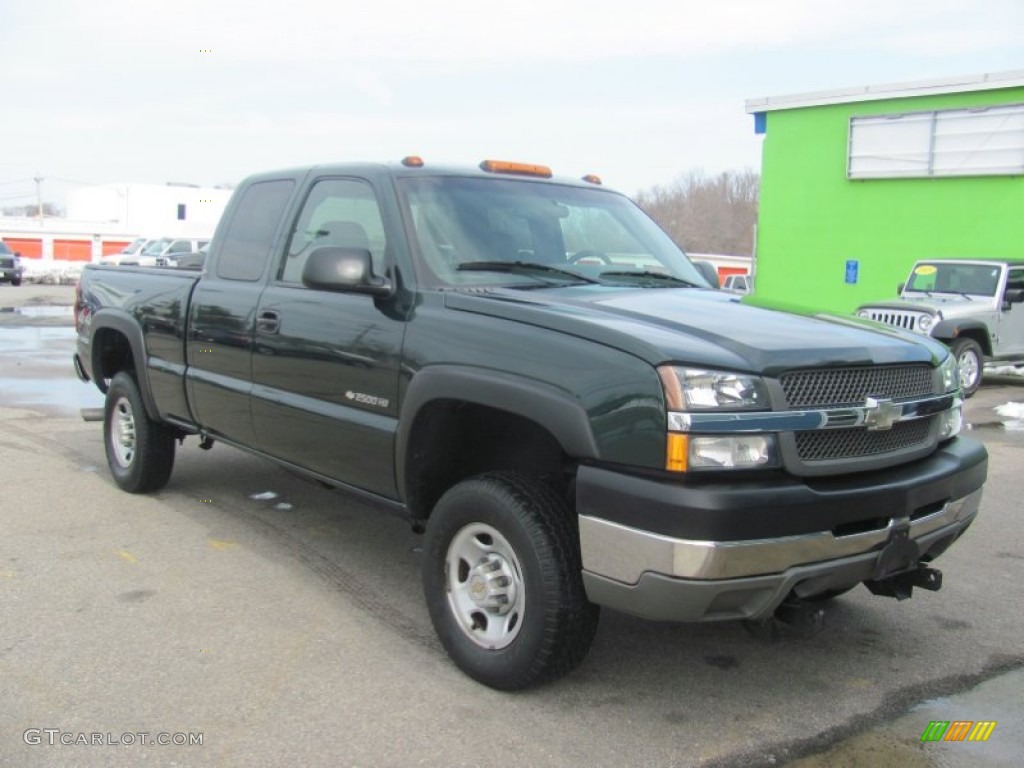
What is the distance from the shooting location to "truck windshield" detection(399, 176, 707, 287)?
4188 millimetres

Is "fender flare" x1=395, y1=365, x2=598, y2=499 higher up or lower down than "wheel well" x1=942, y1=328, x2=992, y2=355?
higher up

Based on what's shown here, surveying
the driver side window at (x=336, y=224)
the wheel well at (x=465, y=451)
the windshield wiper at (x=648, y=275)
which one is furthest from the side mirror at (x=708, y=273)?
the driver side window at (x=336, y=224)

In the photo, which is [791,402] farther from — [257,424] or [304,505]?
[304,505]

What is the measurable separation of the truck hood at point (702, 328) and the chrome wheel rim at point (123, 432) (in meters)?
3.40

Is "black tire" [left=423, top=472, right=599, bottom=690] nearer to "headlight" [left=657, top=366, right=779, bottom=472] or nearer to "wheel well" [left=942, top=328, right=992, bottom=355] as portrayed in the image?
"headlight" [left=657, top=366, right=779, bottom=472]

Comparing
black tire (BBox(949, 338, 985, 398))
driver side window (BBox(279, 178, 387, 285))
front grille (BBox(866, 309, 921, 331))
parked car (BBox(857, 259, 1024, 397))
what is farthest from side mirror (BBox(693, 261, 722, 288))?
black tire (BBox(949, 338, 985, 398))

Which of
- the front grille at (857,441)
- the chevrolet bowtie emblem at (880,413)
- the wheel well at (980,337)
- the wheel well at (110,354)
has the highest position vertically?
the chevrolet bowtie emblem at (880,413)

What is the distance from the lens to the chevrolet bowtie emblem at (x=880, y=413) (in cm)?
331

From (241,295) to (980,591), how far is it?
405 cm

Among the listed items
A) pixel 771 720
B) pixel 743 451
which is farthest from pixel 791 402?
pixel 771 720

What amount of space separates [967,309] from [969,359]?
2.36ft

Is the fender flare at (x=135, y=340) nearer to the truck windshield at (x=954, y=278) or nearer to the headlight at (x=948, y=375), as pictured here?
the headlight at (x=948, y=375)

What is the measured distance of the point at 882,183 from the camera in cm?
1958

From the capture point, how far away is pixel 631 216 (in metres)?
5.13
